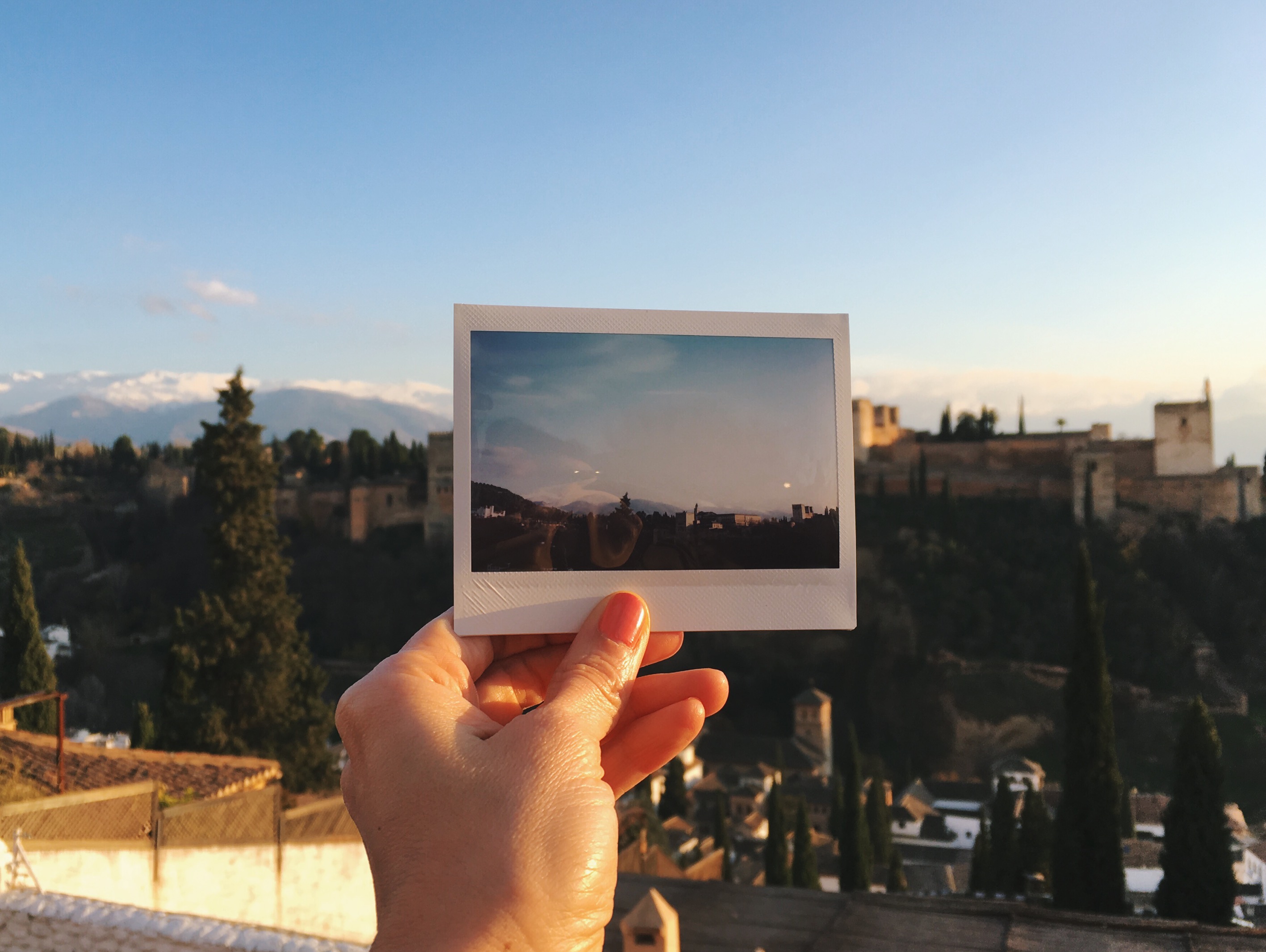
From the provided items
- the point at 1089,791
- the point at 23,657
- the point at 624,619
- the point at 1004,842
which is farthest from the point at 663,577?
the point at 1004,842

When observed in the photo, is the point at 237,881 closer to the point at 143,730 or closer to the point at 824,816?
the point at 143,730

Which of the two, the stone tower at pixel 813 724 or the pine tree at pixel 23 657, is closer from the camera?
the pine tree at pixel 23 657

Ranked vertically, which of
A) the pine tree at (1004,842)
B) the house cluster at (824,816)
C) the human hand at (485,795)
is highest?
the human hand at (485,795)

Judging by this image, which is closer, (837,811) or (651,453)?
(651,453)

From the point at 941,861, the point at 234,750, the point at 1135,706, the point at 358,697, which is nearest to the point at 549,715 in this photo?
the point at 358,697

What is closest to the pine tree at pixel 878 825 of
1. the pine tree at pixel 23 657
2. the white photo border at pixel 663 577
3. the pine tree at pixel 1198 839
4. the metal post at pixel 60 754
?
the pine tree at pixel 1198 839

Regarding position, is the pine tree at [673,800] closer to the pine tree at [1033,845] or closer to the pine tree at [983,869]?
the pine tree at [983,869]

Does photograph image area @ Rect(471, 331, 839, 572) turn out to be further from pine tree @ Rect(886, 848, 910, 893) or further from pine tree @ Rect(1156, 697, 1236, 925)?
pine tree @ Rect(886, 848, 910, 893)
